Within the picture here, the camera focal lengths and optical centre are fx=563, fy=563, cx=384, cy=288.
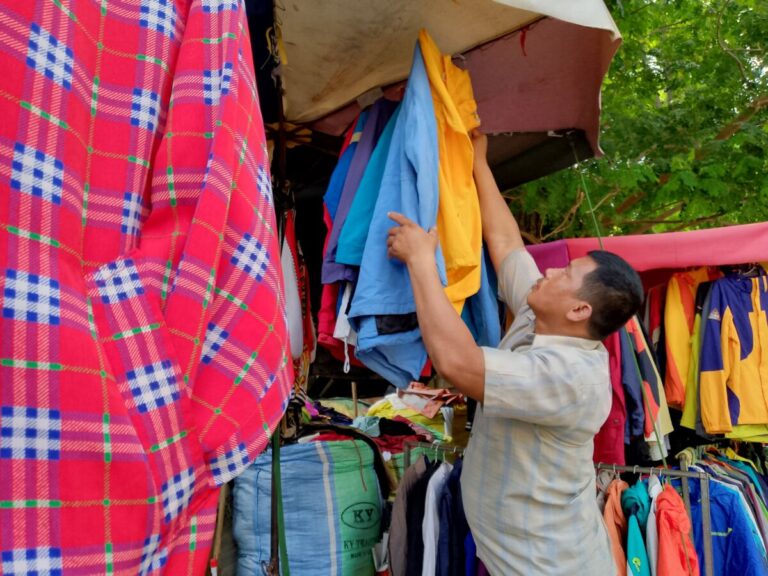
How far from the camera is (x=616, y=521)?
7.90 feet

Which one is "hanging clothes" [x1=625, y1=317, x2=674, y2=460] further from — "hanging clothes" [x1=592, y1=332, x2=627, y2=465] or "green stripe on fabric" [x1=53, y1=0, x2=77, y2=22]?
"green stripe on fabric" [x1=53, y1=0, x2=77, y2=22]

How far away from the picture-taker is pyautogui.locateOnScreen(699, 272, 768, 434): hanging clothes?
2.91m

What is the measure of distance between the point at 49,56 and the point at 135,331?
342 millimetres

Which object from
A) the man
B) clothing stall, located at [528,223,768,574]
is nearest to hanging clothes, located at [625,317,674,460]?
clothing stall, located at [528,223,768,574]

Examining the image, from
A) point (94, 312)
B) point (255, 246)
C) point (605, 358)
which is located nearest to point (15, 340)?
point (94, 312)

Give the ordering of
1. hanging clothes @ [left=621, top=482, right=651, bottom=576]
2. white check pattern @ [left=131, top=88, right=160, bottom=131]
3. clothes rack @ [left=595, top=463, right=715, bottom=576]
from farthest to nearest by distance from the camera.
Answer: clothes rack @ [left=595, top=463, right=715, bottom=576] → hanging clothes @ [left=621, top=482, right=651, bottom=576] → white check pattern @ [left=131, top=88, right=160, bottom=131]

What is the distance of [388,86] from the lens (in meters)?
2.01

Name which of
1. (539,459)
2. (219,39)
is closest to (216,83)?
(219,39)

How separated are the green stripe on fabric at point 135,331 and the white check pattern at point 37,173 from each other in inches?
6.6

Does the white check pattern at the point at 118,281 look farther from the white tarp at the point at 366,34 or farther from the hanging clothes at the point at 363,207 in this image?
the white tarp at the point at 366,34

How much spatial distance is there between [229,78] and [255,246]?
24 centimetres

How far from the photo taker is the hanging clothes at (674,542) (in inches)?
87.1

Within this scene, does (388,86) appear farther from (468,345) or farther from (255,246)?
(255,246)

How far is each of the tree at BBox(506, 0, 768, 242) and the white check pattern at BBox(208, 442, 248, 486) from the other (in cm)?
363
